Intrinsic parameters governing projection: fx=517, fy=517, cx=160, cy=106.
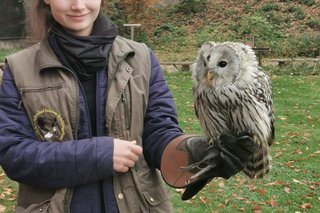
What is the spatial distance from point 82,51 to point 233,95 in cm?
63

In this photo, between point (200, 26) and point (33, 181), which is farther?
point (200, 26)

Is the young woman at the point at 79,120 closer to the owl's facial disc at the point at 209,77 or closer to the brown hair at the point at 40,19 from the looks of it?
the brown hair at the point at 40,19

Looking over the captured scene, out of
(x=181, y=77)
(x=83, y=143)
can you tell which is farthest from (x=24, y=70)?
(x=181, y=77)

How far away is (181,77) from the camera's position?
474 inches

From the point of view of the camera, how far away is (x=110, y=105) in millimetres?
1675

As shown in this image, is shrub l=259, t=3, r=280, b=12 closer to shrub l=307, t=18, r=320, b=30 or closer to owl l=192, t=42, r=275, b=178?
shrub l=307, t=18, r=320, b=30

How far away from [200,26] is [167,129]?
58.0 feet

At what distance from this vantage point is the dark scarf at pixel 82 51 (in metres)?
1.70

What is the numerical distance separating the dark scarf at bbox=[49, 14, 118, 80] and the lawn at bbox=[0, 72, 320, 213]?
5.71 ft

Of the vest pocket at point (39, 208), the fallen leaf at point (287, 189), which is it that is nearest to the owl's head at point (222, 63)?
the vest pocket at point (39, 208)

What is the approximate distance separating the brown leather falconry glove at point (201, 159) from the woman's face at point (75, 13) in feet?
1.66

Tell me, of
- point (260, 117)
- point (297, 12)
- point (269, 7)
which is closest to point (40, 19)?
point (260, 117)

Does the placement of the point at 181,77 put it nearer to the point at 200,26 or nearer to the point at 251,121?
the point at 200,26

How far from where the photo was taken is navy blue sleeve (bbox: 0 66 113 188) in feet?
5.27
